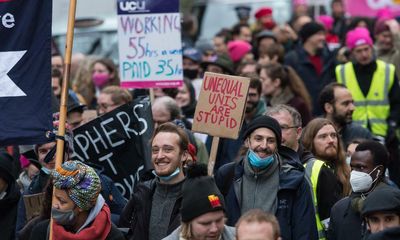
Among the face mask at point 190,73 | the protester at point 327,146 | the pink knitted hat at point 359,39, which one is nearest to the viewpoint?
the protester at point 327,146

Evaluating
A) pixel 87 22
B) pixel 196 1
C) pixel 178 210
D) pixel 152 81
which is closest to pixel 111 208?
pixel 178 210

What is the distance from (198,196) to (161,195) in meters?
1.23

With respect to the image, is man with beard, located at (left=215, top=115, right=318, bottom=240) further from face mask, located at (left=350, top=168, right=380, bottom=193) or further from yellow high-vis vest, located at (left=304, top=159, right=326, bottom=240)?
yellow high-vis vest, located at (left=304, top=159, right=326, bottom=240)

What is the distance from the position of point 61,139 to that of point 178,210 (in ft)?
3.28

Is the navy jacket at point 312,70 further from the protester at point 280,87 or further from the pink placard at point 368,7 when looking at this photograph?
the pink placard at point 368,7

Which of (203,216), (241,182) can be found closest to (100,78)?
(241,182)

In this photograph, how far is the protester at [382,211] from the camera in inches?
331

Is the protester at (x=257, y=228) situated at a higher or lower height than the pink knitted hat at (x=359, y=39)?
lower

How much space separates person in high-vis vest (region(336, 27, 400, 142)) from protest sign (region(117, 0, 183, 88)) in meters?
2.62

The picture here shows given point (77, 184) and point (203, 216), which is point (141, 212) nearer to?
point (77, 184)

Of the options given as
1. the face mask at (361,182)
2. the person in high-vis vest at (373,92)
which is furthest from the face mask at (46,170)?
the person in high-vis vest at (373,92)

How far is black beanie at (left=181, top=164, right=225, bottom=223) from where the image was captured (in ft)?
27.4

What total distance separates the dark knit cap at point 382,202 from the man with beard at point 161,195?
1509 mm

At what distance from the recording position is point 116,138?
11.8m
